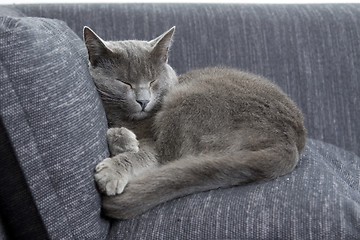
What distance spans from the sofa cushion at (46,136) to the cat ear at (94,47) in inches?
10.1

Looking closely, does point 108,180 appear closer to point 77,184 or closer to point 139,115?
point 77,184

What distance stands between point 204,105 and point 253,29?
82cm

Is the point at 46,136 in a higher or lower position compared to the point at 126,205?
higher

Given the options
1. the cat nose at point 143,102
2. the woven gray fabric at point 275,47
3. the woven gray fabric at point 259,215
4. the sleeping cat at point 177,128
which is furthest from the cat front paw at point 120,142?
the woven gray fabric at point 275,47

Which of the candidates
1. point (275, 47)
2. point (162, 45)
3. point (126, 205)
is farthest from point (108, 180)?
point (275, 47)

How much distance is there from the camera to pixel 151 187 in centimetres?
138

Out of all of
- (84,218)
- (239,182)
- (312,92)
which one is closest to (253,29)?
(312,92)

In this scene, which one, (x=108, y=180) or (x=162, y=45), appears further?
(x=162, y=45)

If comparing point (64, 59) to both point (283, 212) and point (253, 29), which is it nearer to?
point (283, 212)

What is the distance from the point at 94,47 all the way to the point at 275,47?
94 centimetres

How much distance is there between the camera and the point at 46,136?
1261 mm

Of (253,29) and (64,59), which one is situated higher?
(64,59)

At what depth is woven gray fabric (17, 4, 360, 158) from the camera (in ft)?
7.47

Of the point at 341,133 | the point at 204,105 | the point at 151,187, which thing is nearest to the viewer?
the point at 151,187
